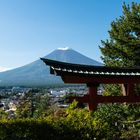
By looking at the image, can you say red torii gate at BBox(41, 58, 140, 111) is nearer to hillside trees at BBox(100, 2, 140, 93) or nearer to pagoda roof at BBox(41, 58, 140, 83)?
pagoda roof at BBox(41, 58, 140, 83)

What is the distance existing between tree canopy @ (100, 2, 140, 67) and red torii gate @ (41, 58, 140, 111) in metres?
11.6

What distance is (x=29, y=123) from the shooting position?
10.8 metres

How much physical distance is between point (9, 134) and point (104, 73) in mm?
5041

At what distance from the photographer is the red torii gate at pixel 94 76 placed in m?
13.8

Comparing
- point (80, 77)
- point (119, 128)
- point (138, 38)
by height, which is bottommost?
point (119, 128)

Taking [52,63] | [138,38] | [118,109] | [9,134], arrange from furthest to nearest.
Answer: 1. [138,38]
2. [118,109]
3. [52,63]
4. [9,134]

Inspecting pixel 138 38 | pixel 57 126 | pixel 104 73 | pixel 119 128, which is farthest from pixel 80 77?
pixel 138 38

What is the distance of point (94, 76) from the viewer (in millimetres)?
14164

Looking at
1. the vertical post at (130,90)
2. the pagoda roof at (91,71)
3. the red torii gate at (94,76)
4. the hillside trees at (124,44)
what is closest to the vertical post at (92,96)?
the red torii gate at (94,76)

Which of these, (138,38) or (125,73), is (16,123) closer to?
(125,73)

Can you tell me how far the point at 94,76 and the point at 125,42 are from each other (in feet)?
43.7

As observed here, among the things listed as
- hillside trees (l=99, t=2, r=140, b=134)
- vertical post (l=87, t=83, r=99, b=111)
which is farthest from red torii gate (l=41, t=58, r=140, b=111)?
hillside trees (l=99, t=2, r=140, b=134)

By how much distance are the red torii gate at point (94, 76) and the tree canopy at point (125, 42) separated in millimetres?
11630

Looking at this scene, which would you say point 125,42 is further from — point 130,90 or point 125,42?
point 130,90
